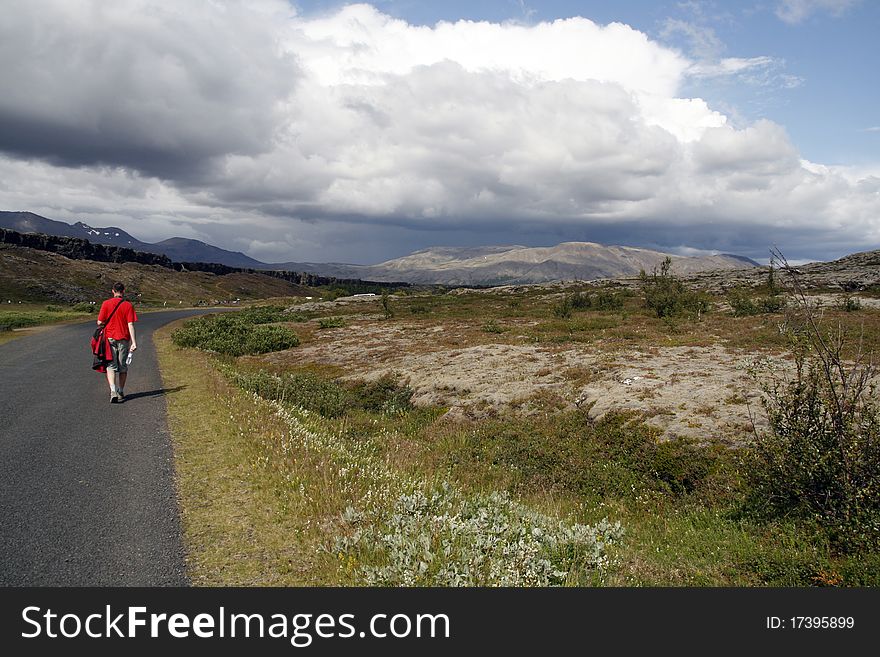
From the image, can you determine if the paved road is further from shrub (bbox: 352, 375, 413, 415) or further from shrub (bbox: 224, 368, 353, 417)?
shrub (bbox: 352, 375, 413, 415)

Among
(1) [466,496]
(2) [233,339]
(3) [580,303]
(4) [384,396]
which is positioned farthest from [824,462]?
(3) [580,303]

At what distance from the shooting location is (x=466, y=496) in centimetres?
829

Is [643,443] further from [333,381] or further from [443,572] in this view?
[333,381]

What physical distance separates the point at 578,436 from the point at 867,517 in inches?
239

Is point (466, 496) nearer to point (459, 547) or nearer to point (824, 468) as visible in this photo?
point (459, 547)

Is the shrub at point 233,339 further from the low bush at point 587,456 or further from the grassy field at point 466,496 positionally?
the low bush at point 587,456

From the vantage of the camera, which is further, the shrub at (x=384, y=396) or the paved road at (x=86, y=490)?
the shrub at (x=384, y=396)

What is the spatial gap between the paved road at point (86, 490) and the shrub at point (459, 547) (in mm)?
2097

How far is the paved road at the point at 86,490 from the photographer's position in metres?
5.17

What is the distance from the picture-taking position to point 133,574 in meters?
5.03

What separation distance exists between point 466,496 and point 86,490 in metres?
6.15

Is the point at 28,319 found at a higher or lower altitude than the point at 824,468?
lower

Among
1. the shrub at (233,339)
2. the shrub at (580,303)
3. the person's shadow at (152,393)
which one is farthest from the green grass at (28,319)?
the shrub at (580,303)
